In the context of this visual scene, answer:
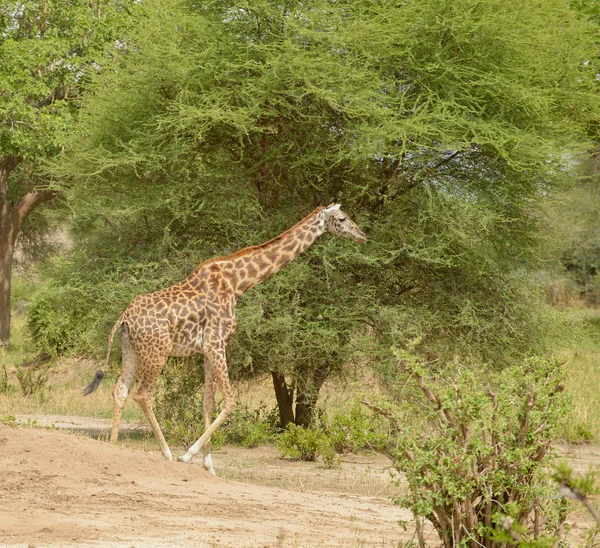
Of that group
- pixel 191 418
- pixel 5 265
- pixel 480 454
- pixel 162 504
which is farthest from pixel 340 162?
pixel 5 265

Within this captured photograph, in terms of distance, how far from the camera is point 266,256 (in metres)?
10.9

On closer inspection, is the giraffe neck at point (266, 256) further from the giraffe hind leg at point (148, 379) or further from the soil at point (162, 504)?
the soil at point (162, 504)

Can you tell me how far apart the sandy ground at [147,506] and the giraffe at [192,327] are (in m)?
0.90

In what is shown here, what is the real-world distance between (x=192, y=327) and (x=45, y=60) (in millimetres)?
13322

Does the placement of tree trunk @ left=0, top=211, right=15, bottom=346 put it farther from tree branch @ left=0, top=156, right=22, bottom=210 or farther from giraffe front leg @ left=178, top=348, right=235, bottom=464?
giraffe front leg @ left=178, top=348, right=235, bottom=464

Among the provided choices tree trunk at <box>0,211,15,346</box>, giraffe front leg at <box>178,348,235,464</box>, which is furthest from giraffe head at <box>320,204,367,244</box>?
tree trunk at <box>0,211,15,346</box>

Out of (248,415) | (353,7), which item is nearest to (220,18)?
(353,7)

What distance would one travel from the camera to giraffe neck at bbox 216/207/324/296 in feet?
35.2

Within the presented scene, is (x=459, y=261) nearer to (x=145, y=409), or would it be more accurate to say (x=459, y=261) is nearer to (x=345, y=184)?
(x=345, y=184)

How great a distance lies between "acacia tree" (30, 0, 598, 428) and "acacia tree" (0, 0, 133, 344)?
24.5 feet

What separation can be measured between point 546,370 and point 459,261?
21.9 feet

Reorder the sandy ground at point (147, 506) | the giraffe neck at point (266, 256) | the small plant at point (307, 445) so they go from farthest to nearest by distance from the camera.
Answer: the small plant at point (307, 445) → the giraffe neck at point (266, 256) → the sandy ground at point (147, 506)

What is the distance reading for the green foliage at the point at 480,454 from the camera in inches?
238

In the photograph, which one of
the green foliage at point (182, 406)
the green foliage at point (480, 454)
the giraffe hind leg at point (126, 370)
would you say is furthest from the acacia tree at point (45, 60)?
the green foliage at point (480, 454)
